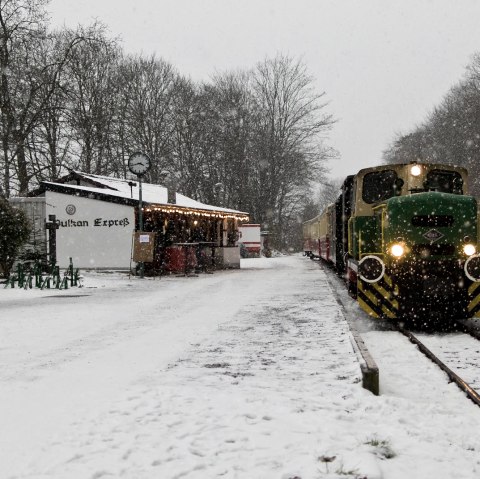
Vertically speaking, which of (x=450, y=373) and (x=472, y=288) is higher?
(x=472, y=288)

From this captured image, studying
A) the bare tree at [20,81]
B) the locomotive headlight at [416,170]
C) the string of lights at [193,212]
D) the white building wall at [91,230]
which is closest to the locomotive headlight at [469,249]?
the locomotive headlight at [416,170]

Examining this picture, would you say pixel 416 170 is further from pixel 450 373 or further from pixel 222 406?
pixel 222 406

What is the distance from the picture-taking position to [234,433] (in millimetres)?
4109

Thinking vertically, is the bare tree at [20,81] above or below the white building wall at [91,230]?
above

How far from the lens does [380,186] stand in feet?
36.7

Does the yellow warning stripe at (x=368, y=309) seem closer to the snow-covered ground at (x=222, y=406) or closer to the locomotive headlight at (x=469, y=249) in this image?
the snow-covered ground at (x=222, y=406)

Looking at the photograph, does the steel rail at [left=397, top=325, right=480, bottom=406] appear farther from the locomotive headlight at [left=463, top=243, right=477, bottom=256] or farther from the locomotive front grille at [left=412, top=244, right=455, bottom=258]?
the locomotive headlight at [left=463, top=243, right=477, bottom=256]

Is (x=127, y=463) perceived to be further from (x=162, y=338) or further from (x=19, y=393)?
(x=162, y=338)

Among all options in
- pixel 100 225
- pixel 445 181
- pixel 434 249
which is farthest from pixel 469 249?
pixel 100 225

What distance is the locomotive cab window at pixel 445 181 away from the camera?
10.9 metres

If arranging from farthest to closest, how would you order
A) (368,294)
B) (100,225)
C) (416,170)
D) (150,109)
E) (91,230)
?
1. (150,109)
2. (91,230)
3. (100,225)
4. (416,170)
5. (368,294)

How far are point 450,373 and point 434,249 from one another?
3641 mm

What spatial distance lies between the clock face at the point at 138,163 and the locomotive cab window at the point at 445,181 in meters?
13.1

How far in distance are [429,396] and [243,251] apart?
37010mm
